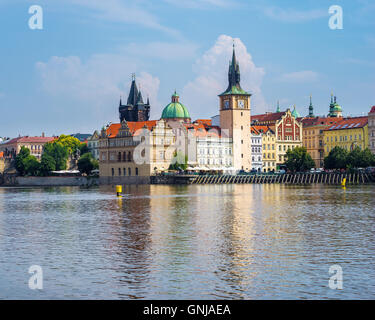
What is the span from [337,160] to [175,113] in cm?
5305

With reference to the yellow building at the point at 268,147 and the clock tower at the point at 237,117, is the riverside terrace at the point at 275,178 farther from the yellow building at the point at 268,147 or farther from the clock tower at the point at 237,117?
the yellow building at the point at 268,147

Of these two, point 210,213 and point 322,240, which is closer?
point 322,240

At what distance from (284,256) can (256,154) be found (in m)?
152

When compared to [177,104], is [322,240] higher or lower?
lower

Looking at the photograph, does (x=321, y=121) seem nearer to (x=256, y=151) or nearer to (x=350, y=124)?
(x=350, y=124)

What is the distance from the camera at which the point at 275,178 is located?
144 metres

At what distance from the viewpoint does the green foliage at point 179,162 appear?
156 metres

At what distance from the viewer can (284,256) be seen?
88.2 ft

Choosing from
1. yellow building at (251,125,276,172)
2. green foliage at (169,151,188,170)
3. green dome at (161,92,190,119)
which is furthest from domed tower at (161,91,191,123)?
green foliage at (169,151,188,170)

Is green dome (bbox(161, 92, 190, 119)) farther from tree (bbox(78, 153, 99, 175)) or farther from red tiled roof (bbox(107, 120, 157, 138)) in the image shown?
tree (bbox(78, 153, 99, 175))

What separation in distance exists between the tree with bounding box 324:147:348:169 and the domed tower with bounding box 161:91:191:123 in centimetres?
4787

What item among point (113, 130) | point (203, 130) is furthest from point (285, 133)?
point (113, 130)

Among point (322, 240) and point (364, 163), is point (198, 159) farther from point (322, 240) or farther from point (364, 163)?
point (322, 240)

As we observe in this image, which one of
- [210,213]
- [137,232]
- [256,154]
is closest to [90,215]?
[210,213]
